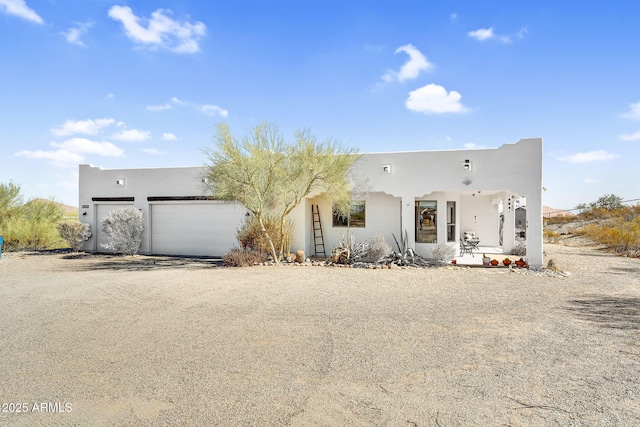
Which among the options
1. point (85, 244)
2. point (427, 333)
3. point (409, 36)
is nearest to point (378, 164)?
point (409, 36)

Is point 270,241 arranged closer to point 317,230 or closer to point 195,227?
point 317,230

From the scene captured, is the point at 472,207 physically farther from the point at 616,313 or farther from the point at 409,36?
the point at 616,313

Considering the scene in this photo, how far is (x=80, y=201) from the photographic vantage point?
20.2 m

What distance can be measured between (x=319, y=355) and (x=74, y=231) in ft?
58.9

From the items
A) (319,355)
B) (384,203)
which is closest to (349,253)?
(384,203)

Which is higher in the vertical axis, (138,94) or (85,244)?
(138,94)

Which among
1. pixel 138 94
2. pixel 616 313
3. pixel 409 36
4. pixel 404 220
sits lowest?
pixel 616 313

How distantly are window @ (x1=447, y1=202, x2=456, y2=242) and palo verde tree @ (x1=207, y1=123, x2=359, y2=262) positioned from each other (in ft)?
16.6

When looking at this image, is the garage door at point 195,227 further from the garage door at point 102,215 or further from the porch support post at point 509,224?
the porch support post at point 509,224

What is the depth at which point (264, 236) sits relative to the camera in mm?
16062

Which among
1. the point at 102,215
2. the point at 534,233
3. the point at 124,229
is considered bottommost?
the point at 534,233

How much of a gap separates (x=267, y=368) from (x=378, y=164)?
39.4 feet

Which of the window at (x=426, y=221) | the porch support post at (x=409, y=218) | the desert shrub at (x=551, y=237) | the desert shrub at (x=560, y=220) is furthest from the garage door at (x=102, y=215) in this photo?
the desert shrub at (x=560, y=220)

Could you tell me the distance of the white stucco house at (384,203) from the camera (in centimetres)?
1461
